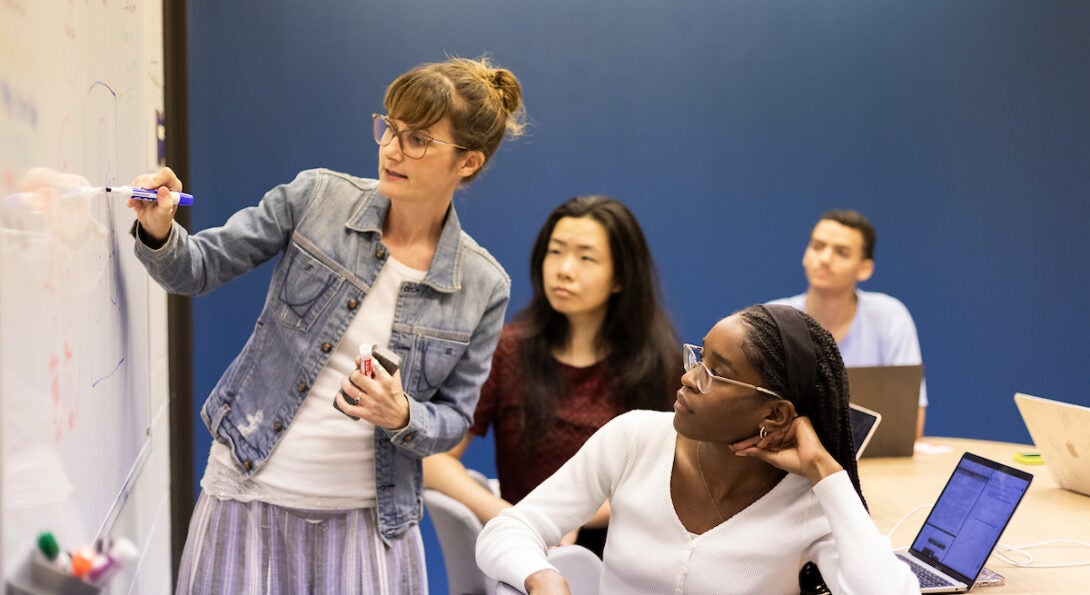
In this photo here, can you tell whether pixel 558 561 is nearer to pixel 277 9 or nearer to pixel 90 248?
pixel 90 248

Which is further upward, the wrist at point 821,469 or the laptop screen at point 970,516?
the wrist at point 821,469

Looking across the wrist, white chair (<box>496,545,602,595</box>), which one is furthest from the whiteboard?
the wrist

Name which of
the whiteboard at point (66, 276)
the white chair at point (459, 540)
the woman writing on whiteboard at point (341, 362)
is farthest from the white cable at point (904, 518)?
the whiteboard at point (66, 276)

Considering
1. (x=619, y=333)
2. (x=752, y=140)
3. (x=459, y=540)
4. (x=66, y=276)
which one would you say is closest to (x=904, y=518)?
(x=619, y=333)

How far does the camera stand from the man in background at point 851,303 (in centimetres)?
393

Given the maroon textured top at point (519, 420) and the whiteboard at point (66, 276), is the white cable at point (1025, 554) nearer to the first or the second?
the maroon textured top at point (519, 420)

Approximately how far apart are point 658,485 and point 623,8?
111 inches

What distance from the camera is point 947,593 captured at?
6.59ft

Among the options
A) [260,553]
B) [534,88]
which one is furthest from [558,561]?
[534,88]

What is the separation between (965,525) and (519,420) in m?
1.20

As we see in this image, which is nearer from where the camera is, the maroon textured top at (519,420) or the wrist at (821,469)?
the wrist at (821,469)

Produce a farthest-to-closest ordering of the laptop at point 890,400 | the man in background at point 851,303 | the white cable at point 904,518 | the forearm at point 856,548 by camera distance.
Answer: the man in background at point 851,303 → the laptop at point 890,400 → the white cable at point 904,518 → the forearm at point 856,548

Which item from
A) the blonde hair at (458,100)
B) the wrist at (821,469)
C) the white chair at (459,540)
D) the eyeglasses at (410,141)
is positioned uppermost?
the blonde hair at (458,100)

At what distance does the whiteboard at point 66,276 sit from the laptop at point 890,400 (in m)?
1.92
